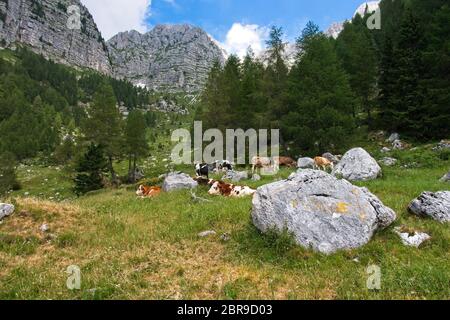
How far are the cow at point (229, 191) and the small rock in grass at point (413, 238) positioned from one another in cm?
934

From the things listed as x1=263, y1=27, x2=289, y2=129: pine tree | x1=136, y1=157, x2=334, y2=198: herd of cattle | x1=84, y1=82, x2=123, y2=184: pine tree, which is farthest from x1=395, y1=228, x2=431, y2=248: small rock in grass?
x1=84, y1=82, x2=123, y2=184: pine tree

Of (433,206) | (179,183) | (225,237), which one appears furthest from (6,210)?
(433,206)

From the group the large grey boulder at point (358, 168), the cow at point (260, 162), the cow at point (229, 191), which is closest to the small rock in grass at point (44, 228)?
the cow at point (229, 191)

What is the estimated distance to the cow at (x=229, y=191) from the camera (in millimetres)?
18688

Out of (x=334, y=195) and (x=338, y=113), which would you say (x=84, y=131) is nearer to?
(x=338, y=113)

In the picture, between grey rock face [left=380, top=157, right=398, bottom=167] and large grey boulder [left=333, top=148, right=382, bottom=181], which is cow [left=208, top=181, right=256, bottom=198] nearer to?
large grey boulder [left=333, top=148, right=382, bottom=181]

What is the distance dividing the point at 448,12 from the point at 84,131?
4610 cm

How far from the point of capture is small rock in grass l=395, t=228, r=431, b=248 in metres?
9.48

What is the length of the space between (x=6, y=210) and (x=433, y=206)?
14688 millimetres

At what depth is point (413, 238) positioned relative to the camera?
9688mm

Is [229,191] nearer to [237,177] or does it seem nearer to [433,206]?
[237,177]

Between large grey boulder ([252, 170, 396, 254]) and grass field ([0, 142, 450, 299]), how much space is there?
387mm

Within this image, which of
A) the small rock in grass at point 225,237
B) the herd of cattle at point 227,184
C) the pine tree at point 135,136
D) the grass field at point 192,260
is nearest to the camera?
the grass field at point 192,260

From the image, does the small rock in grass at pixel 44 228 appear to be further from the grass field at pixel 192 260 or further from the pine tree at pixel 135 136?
the pine tree at pixel 135 136
